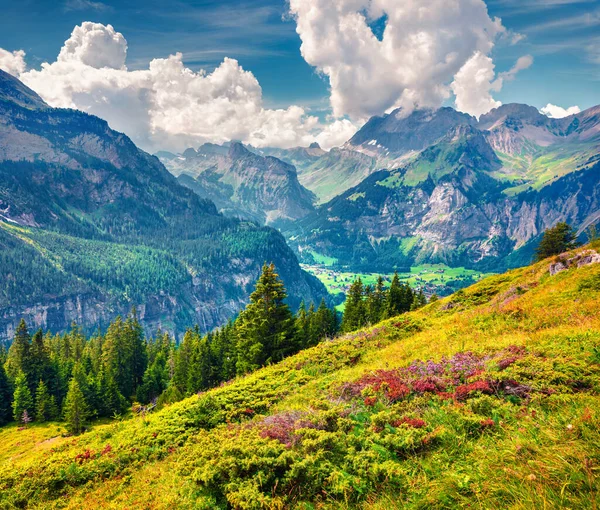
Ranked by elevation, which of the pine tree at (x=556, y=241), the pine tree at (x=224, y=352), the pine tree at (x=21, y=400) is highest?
the pine tree at (x=556, y=241)

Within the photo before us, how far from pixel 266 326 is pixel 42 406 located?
164ft

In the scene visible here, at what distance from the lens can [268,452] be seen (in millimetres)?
7484

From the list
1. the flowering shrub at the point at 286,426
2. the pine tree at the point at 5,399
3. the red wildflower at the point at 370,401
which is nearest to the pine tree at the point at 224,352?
the pine tree at the point at 5,399

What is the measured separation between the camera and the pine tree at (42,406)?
185ft

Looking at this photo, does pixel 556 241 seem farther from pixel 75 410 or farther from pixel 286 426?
pixel 75 410

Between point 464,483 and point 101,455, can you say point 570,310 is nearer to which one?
point 464,483

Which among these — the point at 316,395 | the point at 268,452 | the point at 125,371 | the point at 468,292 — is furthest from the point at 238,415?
the point at 125,371

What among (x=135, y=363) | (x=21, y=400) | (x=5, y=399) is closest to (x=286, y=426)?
(x=21, y=400)

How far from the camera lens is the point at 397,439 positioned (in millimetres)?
7059

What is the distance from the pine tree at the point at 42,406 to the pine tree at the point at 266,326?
148 ft

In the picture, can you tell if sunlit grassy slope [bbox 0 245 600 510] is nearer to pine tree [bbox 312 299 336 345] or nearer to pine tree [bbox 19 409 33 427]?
pine tree [bbox 312 299 336 345]

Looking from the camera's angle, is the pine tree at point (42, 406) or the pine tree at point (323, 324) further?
the pine tree at point (323, 324)

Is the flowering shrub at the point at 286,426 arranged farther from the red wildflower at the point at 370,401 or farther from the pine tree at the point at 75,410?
the pine tree at the point at 75,410

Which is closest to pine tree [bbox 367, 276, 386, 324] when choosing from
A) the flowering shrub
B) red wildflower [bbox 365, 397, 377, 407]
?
red wildflower [bbox 365, 397, 377, 407]
